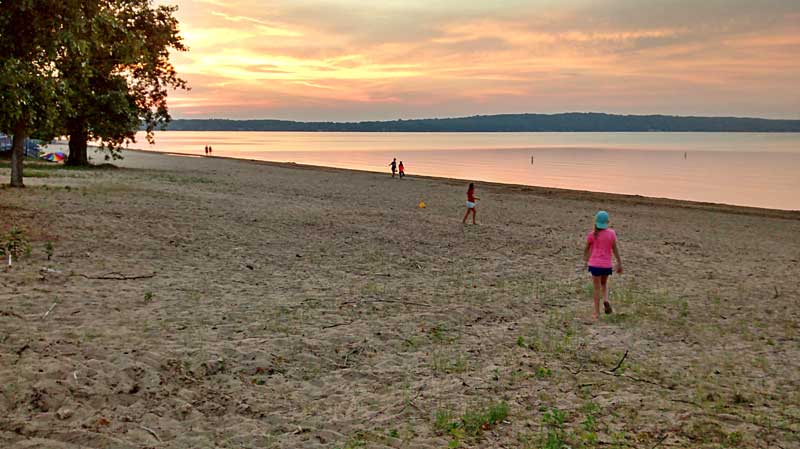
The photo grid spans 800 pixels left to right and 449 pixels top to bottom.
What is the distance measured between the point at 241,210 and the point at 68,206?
215 inches

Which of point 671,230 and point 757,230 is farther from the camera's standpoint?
point 757,230

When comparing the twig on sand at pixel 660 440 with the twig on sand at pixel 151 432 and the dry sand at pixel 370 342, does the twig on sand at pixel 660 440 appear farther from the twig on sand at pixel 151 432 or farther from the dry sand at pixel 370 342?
the twig on sand at pixel 151 432

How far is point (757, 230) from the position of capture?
25.4 metres

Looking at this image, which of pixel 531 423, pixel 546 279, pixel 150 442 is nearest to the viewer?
pixel 150 442

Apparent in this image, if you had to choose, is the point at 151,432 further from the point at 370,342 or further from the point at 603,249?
the point at 603,249

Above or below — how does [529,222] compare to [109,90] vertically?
below

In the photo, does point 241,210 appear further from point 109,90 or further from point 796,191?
point 796,191

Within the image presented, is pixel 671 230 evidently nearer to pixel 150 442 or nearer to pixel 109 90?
pixel 150 442

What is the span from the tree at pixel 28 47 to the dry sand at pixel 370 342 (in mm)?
3034

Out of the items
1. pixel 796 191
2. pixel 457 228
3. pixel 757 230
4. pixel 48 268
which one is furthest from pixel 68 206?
pixel 796 191

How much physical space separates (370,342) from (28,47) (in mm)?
11405

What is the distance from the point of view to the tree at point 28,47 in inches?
514

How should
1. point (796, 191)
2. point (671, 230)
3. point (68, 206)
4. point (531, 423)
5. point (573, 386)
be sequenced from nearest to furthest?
1. point (531, 423)
2. point (573, 386)
3. point (68, 206)
4. point (671, 230)
5. point (796, 191)

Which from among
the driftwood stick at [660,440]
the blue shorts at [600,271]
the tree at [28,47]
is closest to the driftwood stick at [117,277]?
the tree at [28,47]
